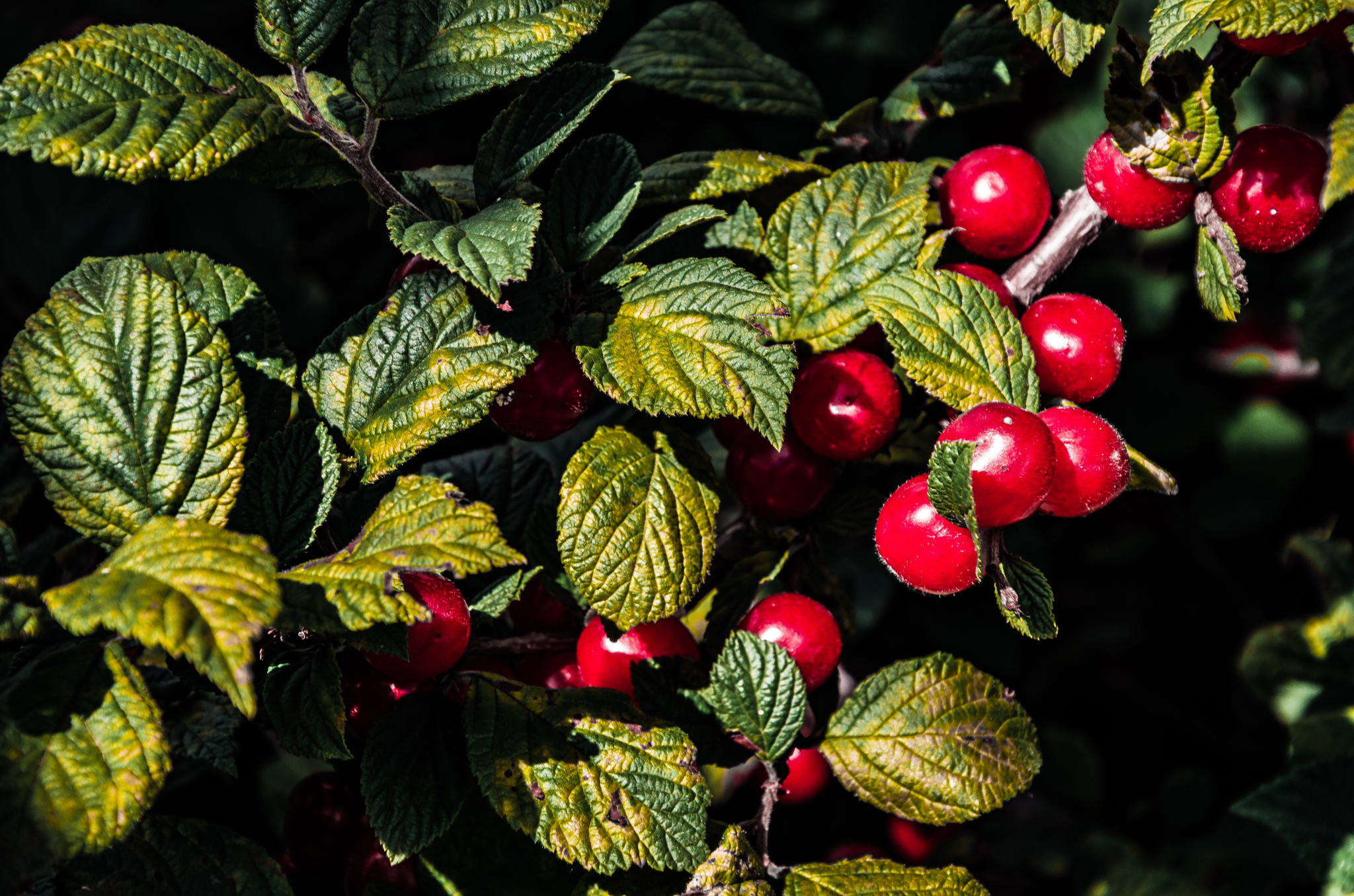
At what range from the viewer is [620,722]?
94 cm

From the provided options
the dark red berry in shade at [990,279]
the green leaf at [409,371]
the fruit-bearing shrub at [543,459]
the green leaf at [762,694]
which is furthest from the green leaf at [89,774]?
the dark red berry in shade at [990,279]

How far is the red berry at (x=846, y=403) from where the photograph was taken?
3.37 feet

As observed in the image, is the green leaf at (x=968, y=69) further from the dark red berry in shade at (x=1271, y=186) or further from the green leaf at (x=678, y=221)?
the green leaf at (x=678, y=221)

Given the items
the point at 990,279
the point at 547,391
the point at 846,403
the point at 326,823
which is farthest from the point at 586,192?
the point at 326,823

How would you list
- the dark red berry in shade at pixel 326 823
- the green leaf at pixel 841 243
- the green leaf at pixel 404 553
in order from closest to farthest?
the green leaf at pixel 404 553
the green leaf at pixel 841 243
the dark red berry in shade at pixel 326 823

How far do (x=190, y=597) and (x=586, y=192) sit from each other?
0.56 metres

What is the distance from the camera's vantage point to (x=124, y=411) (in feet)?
2.75

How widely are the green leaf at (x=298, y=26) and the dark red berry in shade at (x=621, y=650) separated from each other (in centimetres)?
63

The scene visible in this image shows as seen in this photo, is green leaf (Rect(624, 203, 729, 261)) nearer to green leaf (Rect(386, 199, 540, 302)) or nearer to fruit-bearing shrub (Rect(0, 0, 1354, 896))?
fruit-bearing shrub (Rect(0, 0, 1354, 896))

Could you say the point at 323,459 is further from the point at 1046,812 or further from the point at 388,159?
the point at 1046,812

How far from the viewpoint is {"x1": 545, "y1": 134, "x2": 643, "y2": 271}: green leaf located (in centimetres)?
100

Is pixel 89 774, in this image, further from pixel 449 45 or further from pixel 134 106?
pixel 449 45

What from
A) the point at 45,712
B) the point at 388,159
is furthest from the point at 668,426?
the point at 388,159

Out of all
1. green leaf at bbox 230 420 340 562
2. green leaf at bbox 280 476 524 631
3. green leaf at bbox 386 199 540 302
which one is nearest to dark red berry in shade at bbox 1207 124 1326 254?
green leaf at bbox 386 199 540 302
